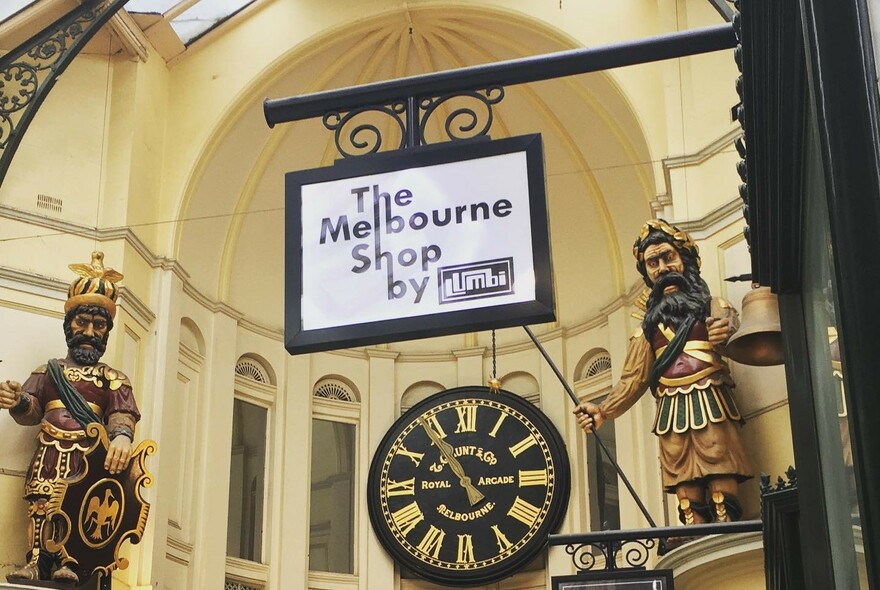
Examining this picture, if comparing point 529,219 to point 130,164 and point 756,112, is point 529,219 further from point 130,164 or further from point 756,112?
point 130,164

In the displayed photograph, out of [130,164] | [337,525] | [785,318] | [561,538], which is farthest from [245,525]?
[785,318]

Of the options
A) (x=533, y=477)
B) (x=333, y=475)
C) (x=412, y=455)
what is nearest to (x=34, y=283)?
(x=333, y=475)

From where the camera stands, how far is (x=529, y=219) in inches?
123

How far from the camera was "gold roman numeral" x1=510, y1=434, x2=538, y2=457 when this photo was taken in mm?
9367

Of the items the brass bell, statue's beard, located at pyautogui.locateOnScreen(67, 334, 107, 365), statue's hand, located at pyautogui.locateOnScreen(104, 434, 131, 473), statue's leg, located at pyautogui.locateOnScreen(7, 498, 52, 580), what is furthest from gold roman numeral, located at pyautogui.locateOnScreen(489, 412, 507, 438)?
the brass bell

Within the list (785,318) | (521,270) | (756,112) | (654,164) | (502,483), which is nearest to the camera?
(756,112)

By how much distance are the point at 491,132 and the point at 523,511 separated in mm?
2792

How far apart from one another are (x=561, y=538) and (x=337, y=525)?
3715 millimetres

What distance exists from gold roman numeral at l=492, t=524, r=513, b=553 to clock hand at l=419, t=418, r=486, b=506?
0.26 m

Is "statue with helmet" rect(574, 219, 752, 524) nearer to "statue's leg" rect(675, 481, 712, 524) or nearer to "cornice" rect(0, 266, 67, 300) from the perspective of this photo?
"statue's leg" rect(675, 481, 712, 524)

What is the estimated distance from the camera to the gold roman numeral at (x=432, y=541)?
9.27m

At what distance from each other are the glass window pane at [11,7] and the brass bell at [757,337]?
5179 millimetres

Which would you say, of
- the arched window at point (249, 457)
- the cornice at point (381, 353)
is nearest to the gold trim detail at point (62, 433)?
the arched window at point (249, 457)

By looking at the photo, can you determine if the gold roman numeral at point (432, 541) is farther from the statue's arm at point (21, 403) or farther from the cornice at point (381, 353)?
the statue's arm at point (21, 403)
